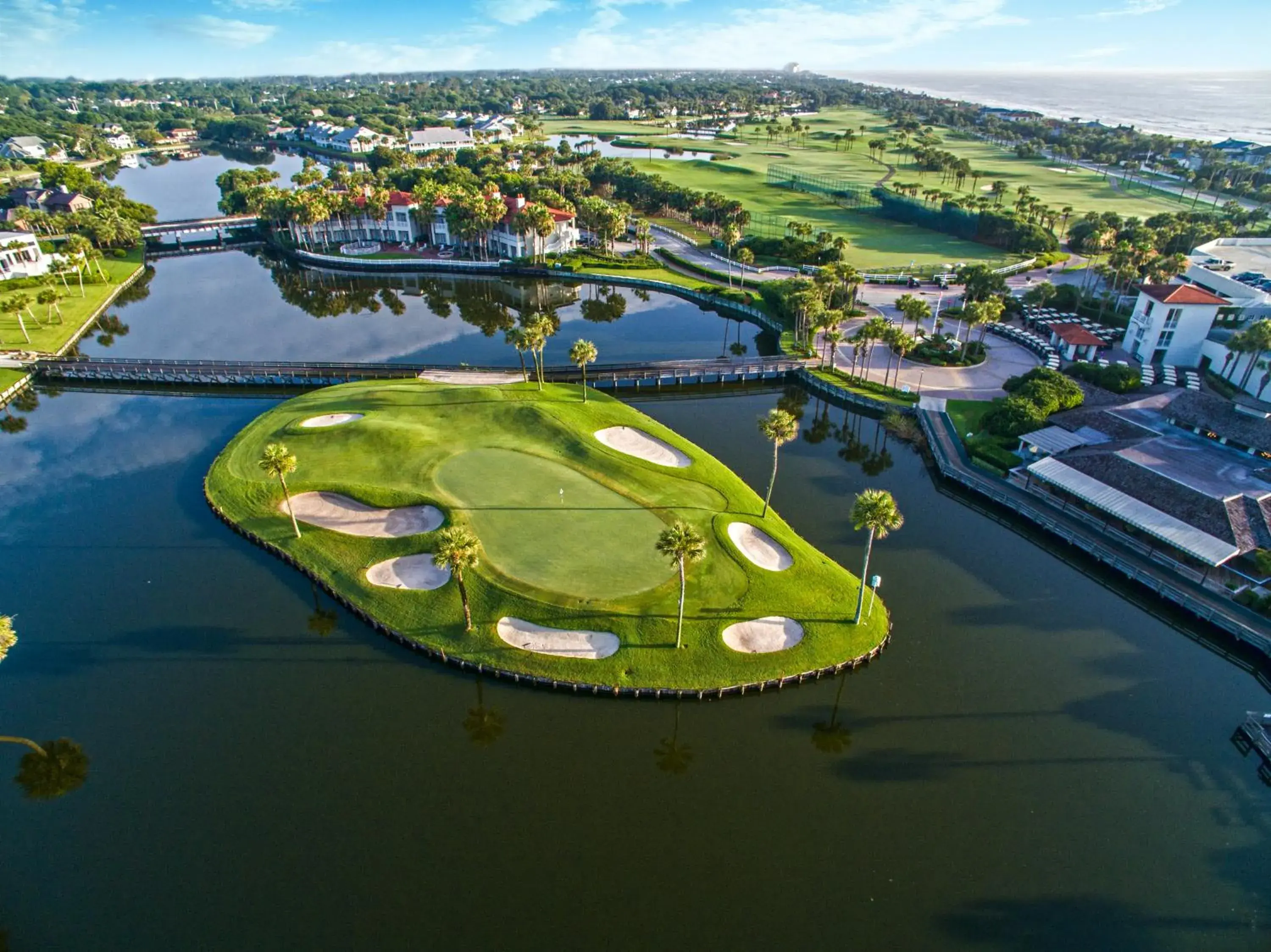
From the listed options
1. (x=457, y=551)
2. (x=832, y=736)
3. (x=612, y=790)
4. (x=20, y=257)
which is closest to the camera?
(x=612, y=790)

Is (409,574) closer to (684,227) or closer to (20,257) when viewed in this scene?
(20,257)

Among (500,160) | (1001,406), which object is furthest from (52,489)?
(500,160)

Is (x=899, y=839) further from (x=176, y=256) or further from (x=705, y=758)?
(x=176, y=256)

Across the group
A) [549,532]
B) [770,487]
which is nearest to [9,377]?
[549,532]

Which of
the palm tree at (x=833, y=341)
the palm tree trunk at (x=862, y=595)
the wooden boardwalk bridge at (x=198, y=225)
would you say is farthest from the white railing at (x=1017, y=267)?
the wooden boardwalk bridge at (x=198, y=225)

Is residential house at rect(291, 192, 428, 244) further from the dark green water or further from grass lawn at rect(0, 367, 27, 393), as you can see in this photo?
the dark green water

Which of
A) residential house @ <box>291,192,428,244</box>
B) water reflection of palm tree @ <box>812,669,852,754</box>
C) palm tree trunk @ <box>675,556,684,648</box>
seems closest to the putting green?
palm tree trunk @ <box>675,556,684,648</box>
